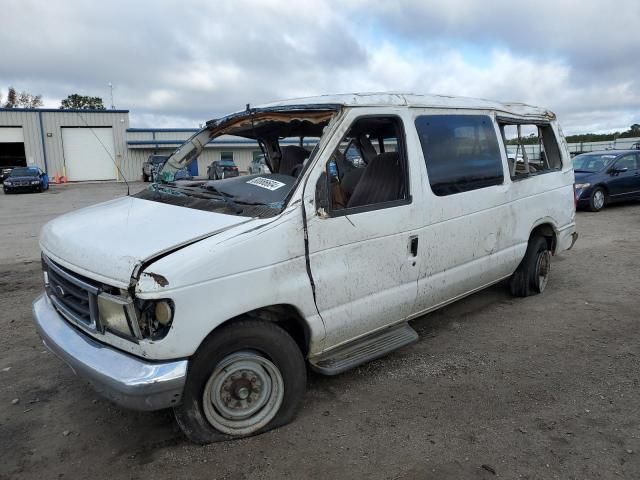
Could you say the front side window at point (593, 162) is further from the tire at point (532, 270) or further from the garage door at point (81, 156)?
the garage door at point (81, 156)

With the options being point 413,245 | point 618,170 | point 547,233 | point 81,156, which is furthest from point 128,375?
point 81,156

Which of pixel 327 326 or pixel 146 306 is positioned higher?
pixel 146 306

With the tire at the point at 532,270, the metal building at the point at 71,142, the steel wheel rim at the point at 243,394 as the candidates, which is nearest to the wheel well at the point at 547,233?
the tire at the point at 532,270

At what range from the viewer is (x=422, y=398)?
11.0ft

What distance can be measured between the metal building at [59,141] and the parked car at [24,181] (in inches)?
417

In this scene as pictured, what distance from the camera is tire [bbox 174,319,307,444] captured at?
8.61ft

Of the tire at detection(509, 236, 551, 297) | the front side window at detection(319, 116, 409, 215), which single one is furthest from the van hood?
the tire at detection(509, 236, 551, 297)

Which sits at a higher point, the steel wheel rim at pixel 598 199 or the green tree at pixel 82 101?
the green tree at pixel 82 101

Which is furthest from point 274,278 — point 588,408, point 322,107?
point 588,408

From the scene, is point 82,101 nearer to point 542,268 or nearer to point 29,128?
point 29,128

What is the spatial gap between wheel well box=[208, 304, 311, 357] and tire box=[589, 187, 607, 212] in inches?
451

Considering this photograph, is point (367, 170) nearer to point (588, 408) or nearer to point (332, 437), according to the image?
point (332, 437)

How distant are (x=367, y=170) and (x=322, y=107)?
2.59 feet

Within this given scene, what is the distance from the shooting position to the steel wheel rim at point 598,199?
12266 millimetres
